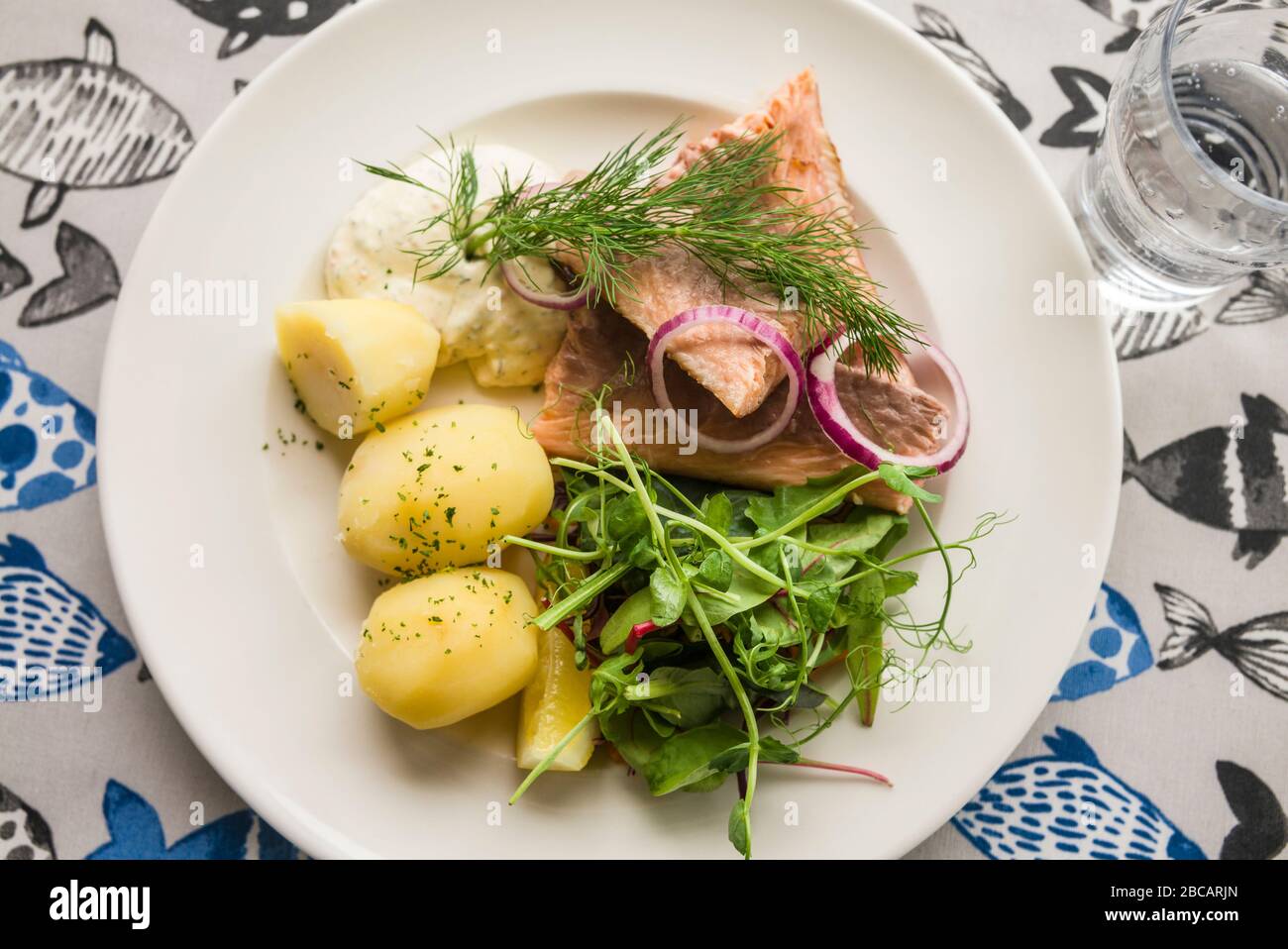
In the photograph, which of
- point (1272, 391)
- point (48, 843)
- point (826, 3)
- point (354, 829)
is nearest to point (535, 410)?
point (354, 829)

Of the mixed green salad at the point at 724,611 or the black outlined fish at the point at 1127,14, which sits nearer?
the mixed green salad at the point at 724,611

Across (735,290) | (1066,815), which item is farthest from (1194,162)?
(1066,815)

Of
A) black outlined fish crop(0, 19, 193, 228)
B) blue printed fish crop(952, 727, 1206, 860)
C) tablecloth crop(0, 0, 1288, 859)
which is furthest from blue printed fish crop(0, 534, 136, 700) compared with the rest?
blue printed fish crop(952, 727, 1206, 860)

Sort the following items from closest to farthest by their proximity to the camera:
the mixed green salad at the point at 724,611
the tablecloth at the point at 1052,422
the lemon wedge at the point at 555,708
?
1. the mixed green salad at the point at 724,611
2. the lemon wedge at the point at 555,708
3. the tablecloth at the point at 1052,422

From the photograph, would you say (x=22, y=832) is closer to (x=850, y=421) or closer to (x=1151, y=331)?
(x=850, y=421)

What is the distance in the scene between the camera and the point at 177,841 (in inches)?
93.0

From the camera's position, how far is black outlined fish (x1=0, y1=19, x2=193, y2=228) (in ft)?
8.21

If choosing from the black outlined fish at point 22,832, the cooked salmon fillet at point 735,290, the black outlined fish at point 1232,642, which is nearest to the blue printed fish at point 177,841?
the black outlined fish at point 22,832

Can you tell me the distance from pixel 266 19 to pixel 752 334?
154 centimetres

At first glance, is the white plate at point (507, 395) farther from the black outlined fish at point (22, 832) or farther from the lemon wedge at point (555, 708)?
the black outlined fish at point (22, 832)

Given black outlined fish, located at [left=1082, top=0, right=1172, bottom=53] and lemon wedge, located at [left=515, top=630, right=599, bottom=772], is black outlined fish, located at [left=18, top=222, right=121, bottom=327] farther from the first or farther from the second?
black outlined fish, located at [left=1082, top=0, right=1172, bottom=53]

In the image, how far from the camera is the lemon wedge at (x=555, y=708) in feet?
7.07

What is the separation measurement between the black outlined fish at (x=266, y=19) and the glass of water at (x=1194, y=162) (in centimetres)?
200

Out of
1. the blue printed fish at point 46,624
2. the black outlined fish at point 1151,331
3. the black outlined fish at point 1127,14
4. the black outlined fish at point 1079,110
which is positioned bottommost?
the blue printed fish at point 46,624
